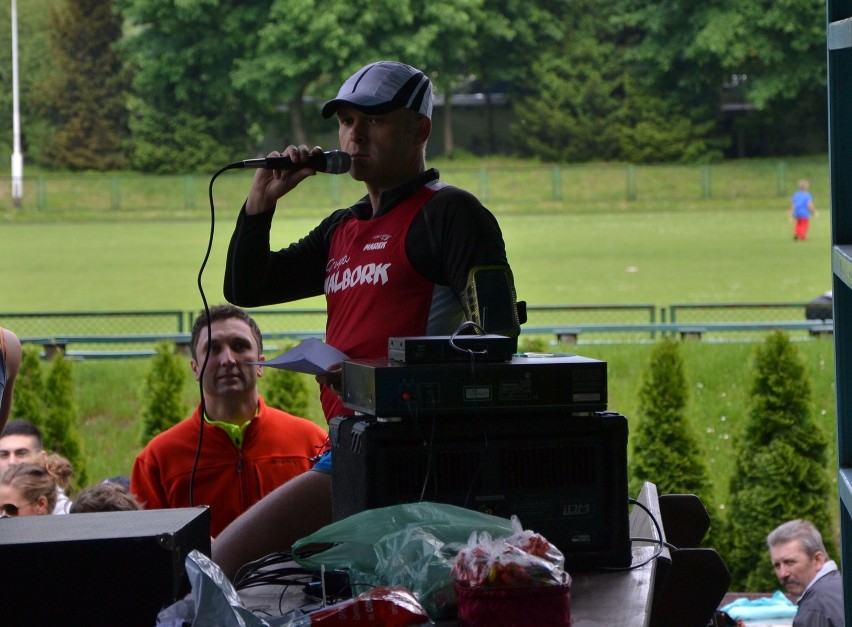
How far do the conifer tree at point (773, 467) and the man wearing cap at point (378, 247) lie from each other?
4715 mm

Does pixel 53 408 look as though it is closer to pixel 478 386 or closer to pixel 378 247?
pixel 378 247

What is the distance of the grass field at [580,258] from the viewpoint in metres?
8.95

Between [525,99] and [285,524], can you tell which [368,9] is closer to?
[525,99]

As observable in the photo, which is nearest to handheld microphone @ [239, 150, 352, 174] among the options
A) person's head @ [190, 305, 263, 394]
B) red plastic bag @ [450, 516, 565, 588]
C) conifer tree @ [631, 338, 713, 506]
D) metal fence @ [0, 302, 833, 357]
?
red plastic bag @ [450, 516, 565, 588]

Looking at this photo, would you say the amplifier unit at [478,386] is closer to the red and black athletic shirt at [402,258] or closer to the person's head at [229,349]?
the red and black athletic shirt at [402,258]

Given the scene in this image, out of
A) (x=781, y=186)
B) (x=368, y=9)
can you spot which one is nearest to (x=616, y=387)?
(x=368, y=9)

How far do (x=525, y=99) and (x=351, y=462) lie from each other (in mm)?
18388

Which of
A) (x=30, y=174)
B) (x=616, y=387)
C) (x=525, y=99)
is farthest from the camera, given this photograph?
(x=30, y=174)

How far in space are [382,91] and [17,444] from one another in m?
3.38

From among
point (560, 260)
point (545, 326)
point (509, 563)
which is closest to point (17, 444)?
point (509, 563)

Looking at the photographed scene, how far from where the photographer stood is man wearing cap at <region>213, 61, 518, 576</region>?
186 cm

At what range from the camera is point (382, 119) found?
1956 mm

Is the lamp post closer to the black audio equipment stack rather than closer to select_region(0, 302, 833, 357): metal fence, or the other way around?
select_region(0, 302, 833, 357): metal fence

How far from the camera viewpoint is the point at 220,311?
10.8 ft
